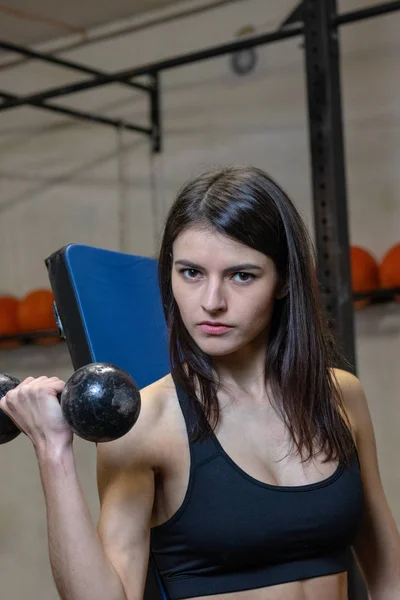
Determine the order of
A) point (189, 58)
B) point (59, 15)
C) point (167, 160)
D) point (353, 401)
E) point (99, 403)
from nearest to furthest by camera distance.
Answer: point (99, 403) < point (353, 401) < point (189, 58) < point (167, 160) < point (59, 15)

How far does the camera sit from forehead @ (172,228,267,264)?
49.6 inches

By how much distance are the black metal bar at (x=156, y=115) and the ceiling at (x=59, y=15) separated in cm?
39

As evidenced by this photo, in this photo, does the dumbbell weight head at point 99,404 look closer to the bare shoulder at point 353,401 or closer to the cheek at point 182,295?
the cheek at point 182,295

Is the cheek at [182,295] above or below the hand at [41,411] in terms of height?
above

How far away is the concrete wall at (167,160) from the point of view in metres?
3.60

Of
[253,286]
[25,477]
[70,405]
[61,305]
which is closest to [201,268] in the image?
[253,286]

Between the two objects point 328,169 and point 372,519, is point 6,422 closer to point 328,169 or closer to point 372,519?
point 372,519

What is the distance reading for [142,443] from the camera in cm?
130

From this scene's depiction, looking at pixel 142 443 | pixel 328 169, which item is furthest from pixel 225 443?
pixel 328 169

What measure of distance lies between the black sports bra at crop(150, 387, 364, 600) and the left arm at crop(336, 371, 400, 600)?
19cm

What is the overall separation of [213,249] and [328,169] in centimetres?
125

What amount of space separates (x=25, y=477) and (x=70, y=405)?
382cm

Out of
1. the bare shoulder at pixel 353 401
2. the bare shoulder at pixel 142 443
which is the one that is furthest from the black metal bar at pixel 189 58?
the bare shoulder at pixel 142 443

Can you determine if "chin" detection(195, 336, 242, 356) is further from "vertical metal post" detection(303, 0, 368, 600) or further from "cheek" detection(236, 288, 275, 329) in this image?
"vertical metal post" detection(303, 0, 368, 600)
